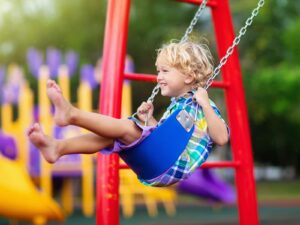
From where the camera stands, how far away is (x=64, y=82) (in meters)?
9.63

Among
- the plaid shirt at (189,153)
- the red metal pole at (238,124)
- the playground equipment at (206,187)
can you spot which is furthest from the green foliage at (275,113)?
the plaid shirt at (189,153)

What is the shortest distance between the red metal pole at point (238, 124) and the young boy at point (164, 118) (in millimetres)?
904

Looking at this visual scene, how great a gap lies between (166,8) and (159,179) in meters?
20.3

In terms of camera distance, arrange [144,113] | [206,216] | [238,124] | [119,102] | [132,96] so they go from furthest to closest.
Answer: [132,96]
[206,216]
[238,124]
[119,102]
[144,113]

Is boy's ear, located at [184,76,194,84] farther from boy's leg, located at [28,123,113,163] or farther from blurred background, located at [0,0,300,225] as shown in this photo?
blurred background, located at [0,0,300,225]

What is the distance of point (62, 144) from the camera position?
2178 mm

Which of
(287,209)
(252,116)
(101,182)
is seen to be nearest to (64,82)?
(287,209)

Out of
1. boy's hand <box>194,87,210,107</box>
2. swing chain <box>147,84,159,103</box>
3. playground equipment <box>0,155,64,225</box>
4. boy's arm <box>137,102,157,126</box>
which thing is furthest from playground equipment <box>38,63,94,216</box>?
boy's hand <box>194,87,210,107</box>

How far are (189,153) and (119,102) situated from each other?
693 millimetres

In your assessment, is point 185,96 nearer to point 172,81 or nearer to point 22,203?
point 172,81

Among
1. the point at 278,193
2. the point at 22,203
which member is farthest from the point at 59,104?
the point at 278,193

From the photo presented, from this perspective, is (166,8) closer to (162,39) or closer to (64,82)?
(162,39)

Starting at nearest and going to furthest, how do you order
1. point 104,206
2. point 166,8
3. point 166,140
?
1. point 166,140
2. point 104,206
3. point 166,8

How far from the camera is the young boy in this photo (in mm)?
2115
